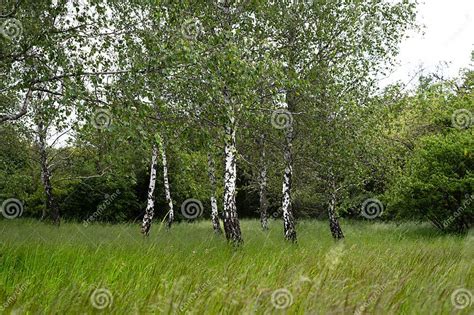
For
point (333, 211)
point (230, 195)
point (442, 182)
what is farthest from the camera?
point (442, 182)

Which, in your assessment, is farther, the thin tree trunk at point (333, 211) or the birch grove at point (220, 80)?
the thin tree trunk at point (333, 211)

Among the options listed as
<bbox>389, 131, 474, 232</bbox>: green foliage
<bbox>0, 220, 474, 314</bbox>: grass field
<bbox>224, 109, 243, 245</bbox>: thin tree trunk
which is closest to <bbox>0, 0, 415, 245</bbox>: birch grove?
<bbox>224, 109, 243, 245</bbox>: thin tree trunk

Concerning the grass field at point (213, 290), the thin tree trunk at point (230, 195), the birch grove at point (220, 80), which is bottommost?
the grass field at point (213, 290)

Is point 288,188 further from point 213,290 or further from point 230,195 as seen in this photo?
point 213,290

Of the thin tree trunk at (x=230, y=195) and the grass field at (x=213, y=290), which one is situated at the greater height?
the thin tree trunk at (x=230, y=195)

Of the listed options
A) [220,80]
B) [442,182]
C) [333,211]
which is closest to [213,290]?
[220,80]

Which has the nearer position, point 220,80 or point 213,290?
point 213,290

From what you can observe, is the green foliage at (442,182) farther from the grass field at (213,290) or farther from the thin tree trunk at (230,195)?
the grass field at (213,290)

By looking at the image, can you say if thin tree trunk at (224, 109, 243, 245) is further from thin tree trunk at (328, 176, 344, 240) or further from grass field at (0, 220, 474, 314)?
thin tree trunk at (328, 176, 344, 240)

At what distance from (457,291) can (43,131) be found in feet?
48.0

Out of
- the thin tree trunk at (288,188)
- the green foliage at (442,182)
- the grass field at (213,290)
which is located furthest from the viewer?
the green foliage at (442,182)

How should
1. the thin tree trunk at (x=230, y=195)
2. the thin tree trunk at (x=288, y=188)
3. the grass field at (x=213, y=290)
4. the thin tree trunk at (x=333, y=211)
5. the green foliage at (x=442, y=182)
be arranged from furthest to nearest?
the green foliage at (x=442, y=182), the thin tree trunk at (x=333, y=211), the thin tree trunk at (x=288, y=188), the thin tree trunk at (x=230, y=195), the grass field at (x=213, y=290)

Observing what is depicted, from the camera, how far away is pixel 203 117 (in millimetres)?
8367

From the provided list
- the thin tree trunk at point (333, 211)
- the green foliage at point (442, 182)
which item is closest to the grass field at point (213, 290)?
the thin tree trunk at point (333, 211)
